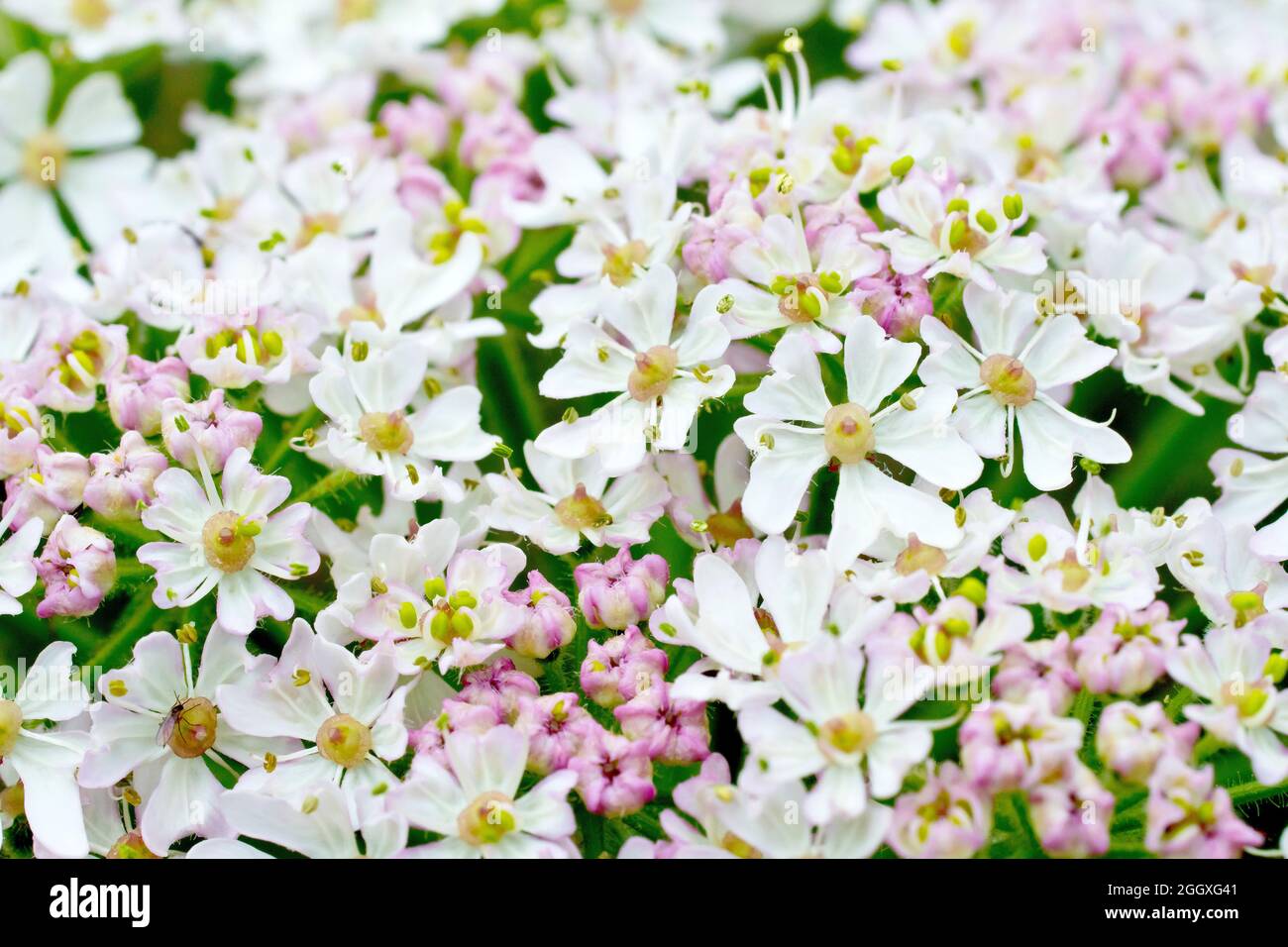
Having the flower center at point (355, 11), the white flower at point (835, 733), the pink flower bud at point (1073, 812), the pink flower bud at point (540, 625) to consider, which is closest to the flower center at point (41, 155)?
the flower center at point (355, 11)

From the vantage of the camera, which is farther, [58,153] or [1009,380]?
[58,153]

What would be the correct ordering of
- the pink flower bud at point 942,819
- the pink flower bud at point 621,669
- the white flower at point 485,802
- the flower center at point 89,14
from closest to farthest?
1. the pink flower bud at point 942,819
2. the white flower at point 485,802
3. the pink flower bud at point 621,669
4. the flower center at point 89,14

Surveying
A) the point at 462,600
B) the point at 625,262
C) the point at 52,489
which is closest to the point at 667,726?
the point at 462,600

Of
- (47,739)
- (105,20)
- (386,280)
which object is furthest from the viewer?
(105,20)

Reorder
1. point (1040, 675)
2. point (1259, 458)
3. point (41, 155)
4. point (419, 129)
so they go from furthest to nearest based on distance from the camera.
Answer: point (41, 155) → point (419, 129) → point (1259, 458) → point (1040, 675)

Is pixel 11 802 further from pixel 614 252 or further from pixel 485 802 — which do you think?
pixel 614 252

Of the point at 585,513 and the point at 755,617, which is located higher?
the point at 585,513

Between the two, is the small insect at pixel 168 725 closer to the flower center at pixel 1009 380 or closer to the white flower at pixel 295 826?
the white flower at pixel 295 826
